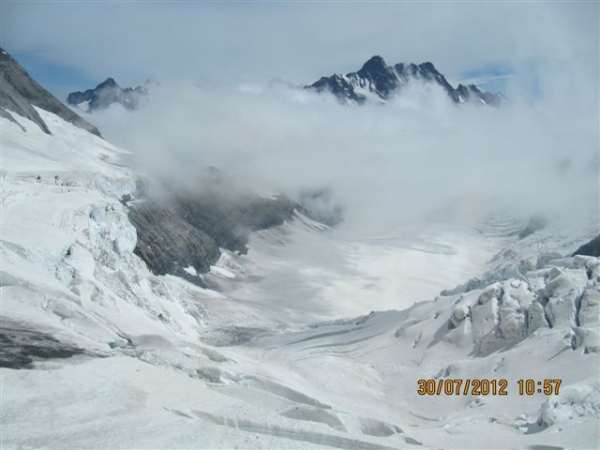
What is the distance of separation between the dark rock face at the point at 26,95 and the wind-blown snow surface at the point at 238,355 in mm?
25134

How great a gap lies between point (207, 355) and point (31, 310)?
1180 centimetres

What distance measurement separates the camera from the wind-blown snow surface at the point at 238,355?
2236cm

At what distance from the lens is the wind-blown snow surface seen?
22.4 metres

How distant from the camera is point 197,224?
511 feet

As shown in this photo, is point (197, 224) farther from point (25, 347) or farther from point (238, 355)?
point (25, 347)

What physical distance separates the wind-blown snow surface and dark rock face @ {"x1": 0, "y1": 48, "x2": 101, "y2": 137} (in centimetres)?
2513

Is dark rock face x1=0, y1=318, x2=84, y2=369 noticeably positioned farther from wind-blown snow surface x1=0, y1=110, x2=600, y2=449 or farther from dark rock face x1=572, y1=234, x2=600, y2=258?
dark rock face x1=572, y1=234, x2=600, y2=258

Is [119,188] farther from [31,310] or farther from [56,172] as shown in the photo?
[31,310]

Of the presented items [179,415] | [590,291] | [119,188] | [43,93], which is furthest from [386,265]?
[179,415]

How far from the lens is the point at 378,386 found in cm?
4488
